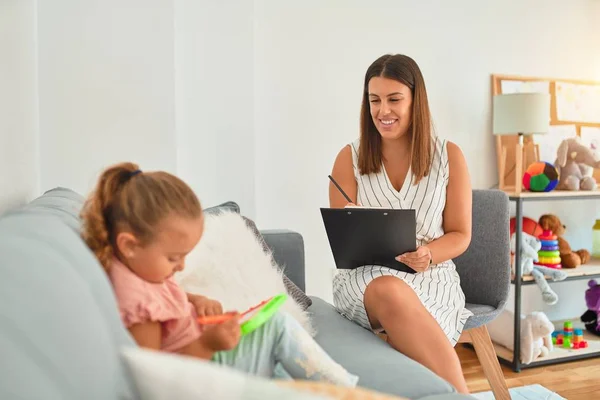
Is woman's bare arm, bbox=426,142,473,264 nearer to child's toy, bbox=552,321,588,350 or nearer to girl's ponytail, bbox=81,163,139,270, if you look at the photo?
girl's ponytail, bbox=81,163,139,270

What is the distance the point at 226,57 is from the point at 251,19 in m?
0.23

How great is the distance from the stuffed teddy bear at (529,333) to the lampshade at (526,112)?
3.13 feet

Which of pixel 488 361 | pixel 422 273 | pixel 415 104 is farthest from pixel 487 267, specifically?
pixel 415 104

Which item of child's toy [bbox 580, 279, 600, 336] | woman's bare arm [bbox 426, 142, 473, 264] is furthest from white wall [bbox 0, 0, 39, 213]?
child's toy [bbox 580, 279, 600, 336]

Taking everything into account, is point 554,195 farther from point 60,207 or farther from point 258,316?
point 60,207

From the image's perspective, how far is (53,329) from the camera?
668mm

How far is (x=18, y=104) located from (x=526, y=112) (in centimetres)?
243

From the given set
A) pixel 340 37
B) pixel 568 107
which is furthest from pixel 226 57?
pixel 568 107

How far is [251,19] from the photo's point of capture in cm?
288

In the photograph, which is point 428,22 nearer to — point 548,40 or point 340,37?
point 340,37

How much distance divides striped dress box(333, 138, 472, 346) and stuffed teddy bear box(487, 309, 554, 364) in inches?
42.5

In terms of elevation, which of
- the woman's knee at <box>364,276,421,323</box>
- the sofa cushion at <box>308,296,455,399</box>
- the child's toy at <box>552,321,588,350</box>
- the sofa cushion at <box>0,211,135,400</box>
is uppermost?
the sofa cushion at <box>0,211,135,400</box>

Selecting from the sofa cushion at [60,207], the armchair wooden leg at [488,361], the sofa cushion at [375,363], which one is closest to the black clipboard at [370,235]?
the sofa cushion at [375,363]

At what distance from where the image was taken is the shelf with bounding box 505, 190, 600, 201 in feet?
10.0
